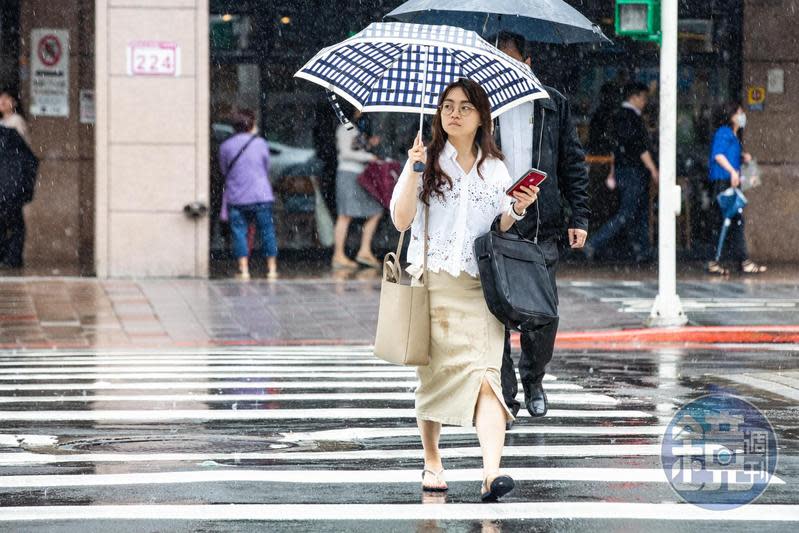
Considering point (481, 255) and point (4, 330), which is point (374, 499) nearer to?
point (481, 255)

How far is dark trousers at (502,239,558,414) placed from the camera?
310 inches

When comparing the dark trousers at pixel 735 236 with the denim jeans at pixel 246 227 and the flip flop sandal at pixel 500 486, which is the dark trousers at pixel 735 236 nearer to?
the denim jeans at pixel 246 227

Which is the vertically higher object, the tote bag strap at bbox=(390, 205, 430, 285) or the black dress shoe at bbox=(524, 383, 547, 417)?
the tote bag strap at bbox=(390, 205, 430, 285)

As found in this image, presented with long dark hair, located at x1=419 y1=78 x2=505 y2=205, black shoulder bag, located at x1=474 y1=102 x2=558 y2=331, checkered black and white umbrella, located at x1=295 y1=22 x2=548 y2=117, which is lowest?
black shoulder bag, located at x1=474 y1=102 x2=558 y2=331

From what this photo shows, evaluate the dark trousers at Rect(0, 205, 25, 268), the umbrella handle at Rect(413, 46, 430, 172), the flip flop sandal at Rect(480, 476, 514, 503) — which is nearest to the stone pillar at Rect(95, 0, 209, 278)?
the dark trousers at Rect(0, 205, 25, 268)

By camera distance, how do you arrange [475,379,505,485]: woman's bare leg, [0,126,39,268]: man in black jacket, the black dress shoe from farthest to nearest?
1. [0,126,39,268]: man in black jacket
2. the black dress shoe
3. [475,379,505,485]: woman's bare leg

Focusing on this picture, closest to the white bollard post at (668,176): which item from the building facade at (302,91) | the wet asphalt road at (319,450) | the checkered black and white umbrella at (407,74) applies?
the wet asphalt road at (319,450)

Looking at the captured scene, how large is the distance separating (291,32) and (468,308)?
1382 cm

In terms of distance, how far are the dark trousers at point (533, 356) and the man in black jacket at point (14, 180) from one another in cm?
1082

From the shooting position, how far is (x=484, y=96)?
249 inches

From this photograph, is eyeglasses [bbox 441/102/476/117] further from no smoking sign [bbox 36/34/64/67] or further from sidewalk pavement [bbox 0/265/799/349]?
no smoking sign [bbox 36/34/64/67]

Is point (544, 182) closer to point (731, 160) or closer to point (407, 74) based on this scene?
point (407, 74)

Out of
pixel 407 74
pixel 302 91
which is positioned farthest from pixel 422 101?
pixel 302 91

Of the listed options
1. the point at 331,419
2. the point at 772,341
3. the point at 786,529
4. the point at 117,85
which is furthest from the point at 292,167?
the point at 786,529
